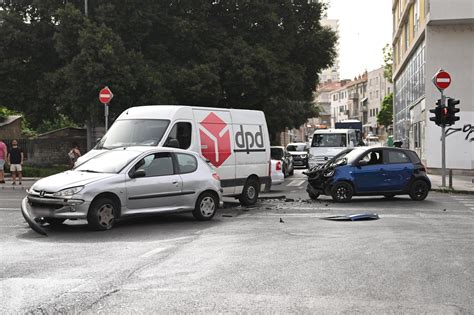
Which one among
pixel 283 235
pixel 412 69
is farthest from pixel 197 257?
pixel 412 69

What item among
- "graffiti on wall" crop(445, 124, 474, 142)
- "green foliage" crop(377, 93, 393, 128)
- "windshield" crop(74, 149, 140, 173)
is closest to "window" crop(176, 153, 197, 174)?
"windshield" crop(74, 149, 140, 173)

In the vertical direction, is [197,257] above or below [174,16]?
below

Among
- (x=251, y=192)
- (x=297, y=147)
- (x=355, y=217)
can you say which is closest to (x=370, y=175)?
(x=251, y=192)

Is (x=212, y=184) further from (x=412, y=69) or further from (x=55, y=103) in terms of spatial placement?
(x=412, y=69)

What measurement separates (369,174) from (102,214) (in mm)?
8612

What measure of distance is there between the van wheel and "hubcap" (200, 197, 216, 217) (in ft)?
10.2

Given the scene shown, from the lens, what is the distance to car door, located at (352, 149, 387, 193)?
17.3 m

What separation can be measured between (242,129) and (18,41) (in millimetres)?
16999

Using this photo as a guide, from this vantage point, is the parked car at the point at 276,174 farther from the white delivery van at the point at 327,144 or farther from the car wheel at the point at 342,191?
the white delivery van at the point at 327,144

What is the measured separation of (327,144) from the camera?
30375mm

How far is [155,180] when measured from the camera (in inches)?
476

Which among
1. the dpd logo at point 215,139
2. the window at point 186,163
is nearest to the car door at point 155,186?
the window at point 186,163

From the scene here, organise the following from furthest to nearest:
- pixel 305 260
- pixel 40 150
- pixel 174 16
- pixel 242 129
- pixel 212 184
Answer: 1. pixel 40 150
2. pixel 174 16
3. pixel 242 129
4. pixel 212 184
5. pixel 305 260

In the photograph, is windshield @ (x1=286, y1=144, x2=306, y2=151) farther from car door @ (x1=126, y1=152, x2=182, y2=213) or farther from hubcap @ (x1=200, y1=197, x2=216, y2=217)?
car door @ (x1=126, y1=152, x2=182, y2=213)
